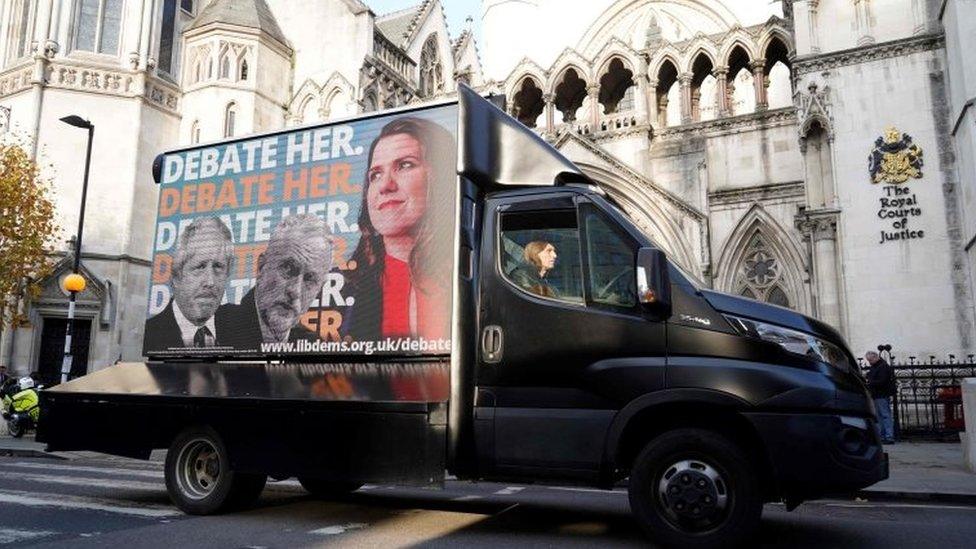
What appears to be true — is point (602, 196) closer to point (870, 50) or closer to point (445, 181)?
point (445, 181)

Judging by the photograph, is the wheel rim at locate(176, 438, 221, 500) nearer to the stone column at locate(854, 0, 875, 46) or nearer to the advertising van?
the advertising van

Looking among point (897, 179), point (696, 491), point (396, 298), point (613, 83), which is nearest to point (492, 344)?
point (396, 298)

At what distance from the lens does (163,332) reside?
7.50m

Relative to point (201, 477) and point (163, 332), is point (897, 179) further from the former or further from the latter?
point (201, 477)

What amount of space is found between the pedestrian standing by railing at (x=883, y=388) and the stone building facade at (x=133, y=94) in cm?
1933

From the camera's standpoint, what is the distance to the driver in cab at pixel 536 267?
5781 millimetres

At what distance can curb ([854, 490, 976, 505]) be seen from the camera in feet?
25.8

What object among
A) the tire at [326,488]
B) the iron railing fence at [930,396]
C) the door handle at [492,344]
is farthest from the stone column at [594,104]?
the door handle at [492,344]

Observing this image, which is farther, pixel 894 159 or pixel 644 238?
pixel 894 159

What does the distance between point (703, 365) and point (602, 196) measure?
5.43ft

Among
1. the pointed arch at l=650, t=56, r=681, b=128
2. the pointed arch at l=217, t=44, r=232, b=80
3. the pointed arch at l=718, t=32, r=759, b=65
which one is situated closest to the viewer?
the pointed arch at l=718, t=32, r=759, b=65

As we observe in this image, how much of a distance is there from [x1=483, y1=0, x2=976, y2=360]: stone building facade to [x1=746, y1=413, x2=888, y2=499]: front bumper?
14277 millimetres

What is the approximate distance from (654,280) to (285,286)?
3.55 meters

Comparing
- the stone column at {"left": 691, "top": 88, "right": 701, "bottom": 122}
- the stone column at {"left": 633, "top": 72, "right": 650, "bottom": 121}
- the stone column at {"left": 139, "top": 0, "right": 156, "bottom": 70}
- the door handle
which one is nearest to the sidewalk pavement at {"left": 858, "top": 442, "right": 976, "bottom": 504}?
the door handle
